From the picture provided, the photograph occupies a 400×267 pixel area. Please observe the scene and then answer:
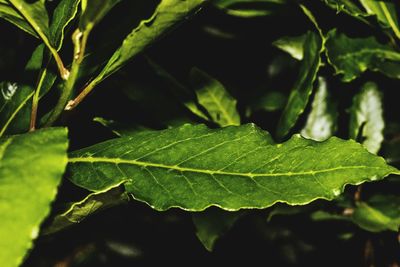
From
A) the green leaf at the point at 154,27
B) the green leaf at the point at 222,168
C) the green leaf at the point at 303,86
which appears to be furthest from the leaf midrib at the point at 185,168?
the green leaf at the point at 303,86

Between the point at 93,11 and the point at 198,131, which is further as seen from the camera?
the point at 198,131

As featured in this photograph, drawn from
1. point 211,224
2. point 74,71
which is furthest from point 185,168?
point 211,224

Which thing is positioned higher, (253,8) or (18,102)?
(253,8)

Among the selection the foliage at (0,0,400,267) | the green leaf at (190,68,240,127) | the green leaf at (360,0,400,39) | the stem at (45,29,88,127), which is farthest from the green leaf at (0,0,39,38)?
the green leaf at (360,0,400,39)

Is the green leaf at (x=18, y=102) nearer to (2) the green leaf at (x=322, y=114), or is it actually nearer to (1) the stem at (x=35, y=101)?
(1) the stem at (x=35, y=101)

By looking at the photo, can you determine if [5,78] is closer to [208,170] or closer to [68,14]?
[68,14]

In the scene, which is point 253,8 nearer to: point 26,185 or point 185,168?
point 185,168
